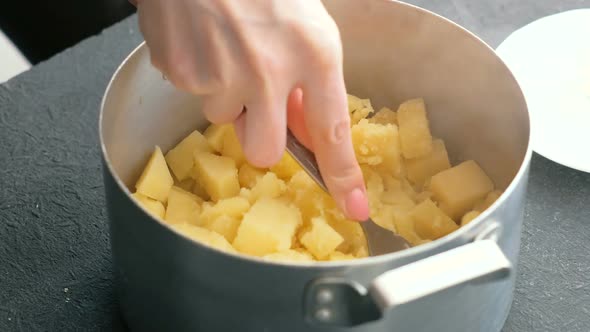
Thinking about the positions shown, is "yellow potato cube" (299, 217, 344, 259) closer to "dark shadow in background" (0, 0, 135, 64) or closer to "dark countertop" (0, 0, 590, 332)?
"dark countertop" (0, 0, 590, 332)

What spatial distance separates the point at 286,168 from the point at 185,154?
10 cm

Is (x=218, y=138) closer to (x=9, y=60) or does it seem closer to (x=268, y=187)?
(x=268, y=187)

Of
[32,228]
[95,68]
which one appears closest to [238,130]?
[32,228]

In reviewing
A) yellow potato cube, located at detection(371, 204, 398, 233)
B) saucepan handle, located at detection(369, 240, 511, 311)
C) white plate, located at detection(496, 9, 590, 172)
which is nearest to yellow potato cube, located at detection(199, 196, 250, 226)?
yellow potato cube, located at detection(371, 204, 398, 233)

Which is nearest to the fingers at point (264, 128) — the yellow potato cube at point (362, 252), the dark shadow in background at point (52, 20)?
the yellow potato cube at point (362, 252)

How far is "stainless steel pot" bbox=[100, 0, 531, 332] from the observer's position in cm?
42

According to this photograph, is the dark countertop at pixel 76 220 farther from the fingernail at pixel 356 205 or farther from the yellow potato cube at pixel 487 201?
the fingernail at pixel 356 205

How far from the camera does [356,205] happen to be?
0.54m

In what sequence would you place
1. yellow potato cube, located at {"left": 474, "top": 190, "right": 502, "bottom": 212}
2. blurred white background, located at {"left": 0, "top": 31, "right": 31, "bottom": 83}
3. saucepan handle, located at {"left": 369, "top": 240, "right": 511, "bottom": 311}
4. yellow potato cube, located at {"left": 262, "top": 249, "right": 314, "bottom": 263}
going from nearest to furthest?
saucepan handle, located at {"left": 369, "top": 240, "right": 511, "bottom": 311}, yellow potato cube, located at {"left": 262, "top": 249, "right": 314, "bottom": 263}, yellow potato cube, located at {"left": 474, "top": 190, "right": 502, "bottom": 212}, blurred white background, located at {"left": 0, "top": 31, "right": 31, "bottom": 83}

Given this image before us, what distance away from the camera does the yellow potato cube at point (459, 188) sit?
639mm

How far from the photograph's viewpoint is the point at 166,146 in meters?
0.70

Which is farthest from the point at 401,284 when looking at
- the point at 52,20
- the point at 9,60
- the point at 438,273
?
the point at 9,60

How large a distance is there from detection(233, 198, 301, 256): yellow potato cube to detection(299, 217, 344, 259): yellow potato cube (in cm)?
1

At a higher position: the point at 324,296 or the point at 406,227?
the point at 324,296
